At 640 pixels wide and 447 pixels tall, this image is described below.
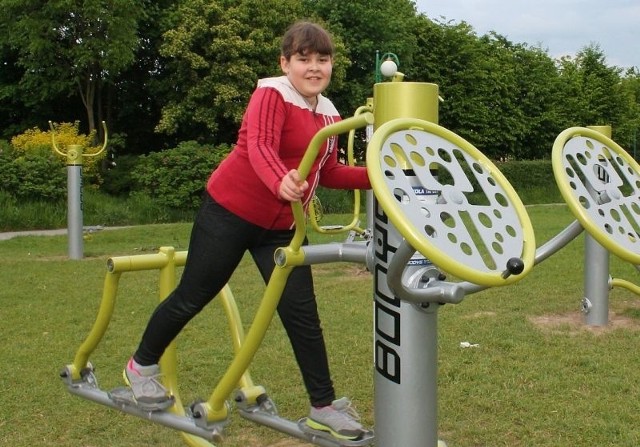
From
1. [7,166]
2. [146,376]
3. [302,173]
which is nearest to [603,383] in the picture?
[146,376]

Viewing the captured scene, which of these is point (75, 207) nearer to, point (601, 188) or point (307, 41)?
point (307, 41)

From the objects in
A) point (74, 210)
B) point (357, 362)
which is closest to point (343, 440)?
point (357, 362)

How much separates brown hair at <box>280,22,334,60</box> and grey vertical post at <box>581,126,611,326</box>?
2.94m

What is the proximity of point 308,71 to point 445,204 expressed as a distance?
745mm

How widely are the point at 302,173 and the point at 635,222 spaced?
0.88 m

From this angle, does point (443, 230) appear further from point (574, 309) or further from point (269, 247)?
point (574, 309)

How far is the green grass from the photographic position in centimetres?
294

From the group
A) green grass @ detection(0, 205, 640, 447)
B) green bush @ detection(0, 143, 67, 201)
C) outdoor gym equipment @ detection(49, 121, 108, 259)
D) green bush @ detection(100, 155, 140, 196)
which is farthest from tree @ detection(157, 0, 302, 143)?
green grass @ detection(0, 205, 640, 447)

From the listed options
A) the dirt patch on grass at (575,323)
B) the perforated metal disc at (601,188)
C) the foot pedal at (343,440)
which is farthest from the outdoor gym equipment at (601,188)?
the dirt patch on grass at (575,323)

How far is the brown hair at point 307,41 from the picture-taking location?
213 cm

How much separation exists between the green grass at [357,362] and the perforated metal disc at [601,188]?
0.61 m

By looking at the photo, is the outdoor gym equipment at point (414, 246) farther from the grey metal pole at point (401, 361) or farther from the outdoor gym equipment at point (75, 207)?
the outdoor gym equipment at point (75, 207)

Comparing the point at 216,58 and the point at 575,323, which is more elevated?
the point at 216,58

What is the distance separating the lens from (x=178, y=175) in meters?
14.0
